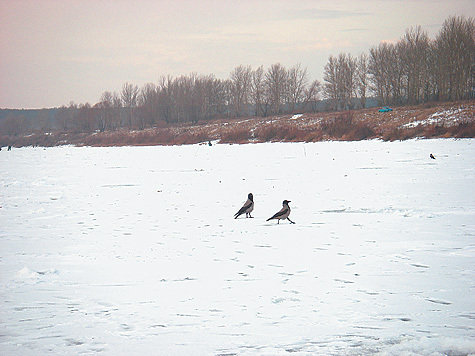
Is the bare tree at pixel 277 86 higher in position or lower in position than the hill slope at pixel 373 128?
higher

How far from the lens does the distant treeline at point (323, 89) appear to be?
54.6 metres

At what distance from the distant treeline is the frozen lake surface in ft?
165

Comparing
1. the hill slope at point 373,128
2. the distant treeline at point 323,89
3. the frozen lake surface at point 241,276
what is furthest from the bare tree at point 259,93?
the frozen lake surface at point 241,276

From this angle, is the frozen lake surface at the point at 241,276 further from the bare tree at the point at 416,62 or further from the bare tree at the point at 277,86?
the bare tree at the point at 277,86

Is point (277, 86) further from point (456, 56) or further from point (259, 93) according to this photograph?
point (456, 56)

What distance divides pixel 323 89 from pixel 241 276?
256ft

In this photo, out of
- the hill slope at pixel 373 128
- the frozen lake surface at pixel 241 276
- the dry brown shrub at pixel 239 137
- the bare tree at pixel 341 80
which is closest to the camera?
the frozen lake surface at pixel 241 276

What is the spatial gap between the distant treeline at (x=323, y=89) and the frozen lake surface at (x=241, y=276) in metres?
50.1

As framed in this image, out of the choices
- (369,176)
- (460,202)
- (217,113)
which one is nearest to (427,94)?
(217,113)

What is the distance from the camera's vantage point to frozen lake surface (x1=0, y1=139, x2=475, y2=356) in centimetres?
345

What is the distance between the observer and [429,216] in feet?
26.2

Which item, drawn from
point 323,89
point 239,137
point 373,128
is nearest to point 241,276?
point 373,128

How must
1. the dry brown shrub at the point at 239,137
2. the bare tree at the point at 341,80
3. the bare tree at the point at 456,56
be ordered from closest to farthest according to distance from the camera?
the dry brown shrub at the point at 239,137 → the bare tree at the point at 456,56 → the bare tree at the point at 341,80

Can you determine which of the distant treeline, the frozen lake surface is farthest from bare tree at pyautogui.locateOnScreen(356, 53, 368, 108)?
the frozen lake surface
